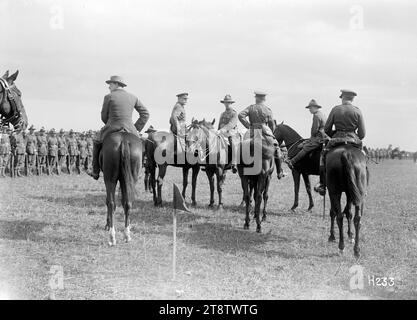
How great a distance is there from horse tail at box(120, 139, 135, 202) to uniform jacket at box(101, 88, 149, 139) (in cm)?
41

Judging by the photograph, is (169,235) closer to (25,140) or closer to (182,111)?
(182,111)

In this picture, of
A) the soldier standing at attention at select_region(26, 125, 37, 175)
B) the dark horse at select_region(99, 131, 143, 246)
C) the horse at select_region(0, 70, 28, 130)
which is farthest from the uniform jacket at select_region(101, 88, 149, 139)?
the soldier standing at attention at select_region(26, 125, 37, 175)

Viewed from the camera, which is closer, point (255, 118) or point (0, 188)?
point (255, 118)

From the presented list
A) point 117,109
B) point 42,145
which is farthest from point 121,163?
point 42,145

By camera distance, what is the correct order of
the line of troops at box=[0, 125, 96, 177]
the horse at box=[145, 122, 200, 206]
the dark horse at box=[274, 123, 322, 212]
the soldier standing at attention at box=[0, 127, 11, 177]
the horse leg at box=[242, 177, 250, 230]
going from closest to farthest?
the horse leg at box=[242, 177, 250, 230]
the dark horse at box=[274, 123, 322, 212]
the horse at box=[145, 122, 200, 206]
the soldier standing at attention at box=[0, 127, 11, 177]
the line of troops at box=[0, 125, 96, 177]

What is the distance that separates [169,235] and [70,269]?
113 inches

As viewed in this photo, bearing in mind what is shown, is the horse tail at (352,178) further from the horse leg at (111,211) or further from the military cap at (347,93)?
the horse leg at (111,211)

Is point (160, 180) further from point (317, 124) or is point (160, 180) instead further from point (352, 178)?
point (352, 178)

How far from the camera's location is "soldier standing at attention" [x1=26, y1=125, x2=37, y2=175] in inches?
901

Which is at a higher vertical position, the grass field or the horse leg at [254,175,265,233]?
the horse leg at [254,175,265,233]

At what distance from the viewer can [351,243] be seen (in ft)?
30.8

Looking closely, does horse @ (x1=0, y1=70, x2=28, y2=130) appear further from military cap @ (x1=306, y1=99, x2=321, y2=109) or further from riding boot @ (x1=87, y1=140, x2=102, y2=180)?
military cap @ (x1=306, y1=99, x2=321, y2=109)

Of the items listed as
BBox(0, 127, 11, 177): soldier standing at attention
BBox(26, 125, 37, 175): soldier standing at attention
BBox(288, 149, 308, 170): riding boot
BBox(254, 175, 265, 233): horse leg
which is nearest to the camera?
BBox(254, 175, 265, 233): horse leg
